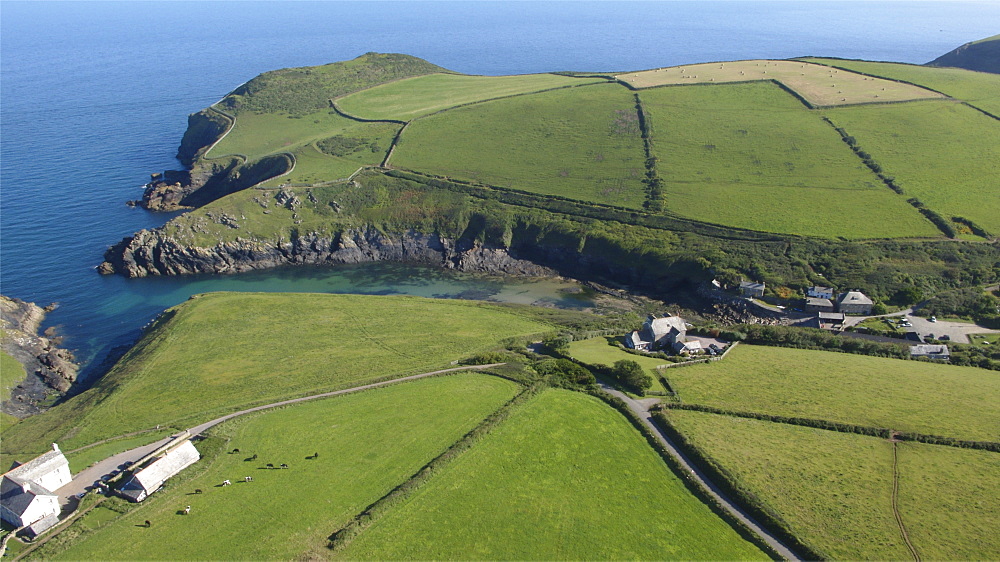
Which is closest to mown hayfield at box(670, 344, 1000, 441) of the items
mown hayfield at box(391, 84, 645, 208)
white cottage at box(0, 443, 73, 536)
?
mown hayfield at box(391, 84, 645, 208)

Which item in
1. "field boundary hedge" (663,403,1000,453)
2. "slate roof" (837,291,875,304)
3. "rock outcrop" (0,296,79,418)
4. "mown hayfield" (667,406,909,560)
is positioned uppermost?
"slate roof" (837,291,875,304)

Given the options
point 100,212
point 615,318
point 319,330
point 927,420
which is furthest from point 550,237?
point 100,212

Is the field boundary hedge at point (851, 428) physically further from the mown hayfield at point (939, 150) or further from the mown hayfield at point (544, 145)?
the mown hayfield at point (939, 150)

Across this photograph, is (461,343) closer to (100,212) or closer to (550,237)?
(550,237)

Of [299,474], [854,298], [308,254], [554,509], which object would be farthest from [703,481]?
[308,254]

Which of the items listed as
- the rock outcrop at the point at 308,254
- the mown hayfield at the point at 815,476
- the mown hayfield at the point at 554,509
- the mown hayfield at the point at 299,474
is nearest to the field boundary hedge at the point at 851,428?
the mown hayfield at the point at 815,476

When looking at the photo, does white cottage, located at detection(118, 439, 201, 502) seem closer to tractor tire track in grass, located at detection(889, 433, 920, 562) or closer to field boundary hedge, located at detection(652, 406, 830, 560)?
field boundary hedge, located at detection(652, 406, 830, 560)
